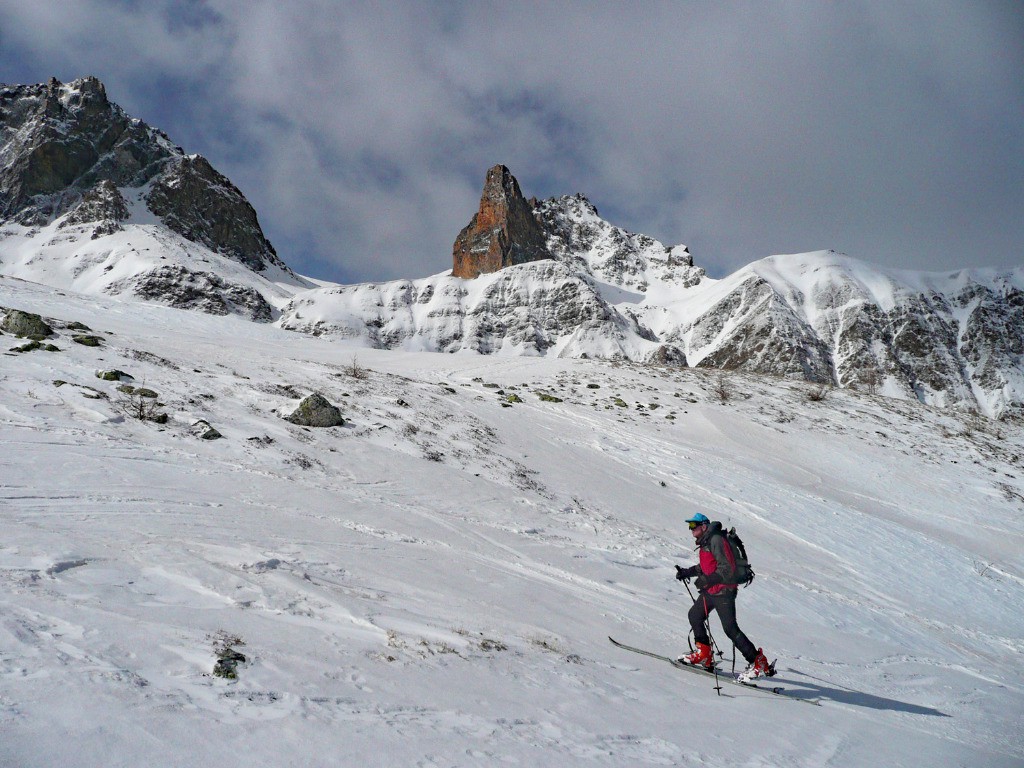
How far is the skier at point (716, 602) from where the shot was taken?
630cm

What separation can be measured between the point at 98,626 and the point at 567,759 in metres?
3.36

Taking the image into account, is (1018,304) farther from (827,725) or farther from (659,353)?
(827,725)

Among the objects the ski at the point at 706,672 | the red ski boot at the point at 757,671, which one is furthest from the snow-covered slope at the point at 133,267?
the red ski boot at the point at 757,671

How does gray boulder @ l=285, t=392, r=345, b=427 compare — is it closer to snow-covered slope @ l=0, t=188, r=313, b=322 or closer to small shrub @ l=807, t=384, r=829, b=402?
small shrub @ l=807, t=384, r=829, b=402

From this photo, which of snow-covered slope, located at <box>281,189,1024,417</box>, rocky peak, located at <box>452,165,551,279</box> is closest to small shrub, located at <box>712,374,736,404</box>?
snow-covered slope, located at <box>281,189,1024,417</box>

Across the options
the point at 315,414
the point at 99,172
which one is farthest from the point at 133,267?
the point at 315,414

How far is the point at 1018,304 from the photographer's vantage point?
545 feet

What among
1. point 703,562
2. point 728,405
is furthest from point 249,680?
point 728,405

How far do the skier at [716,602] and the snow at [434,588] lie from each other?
1.24 ft

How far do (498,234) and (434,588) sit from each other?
17369 centimetres

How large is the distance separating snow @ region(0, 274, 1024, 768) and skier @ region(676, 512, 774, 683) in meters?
0.38

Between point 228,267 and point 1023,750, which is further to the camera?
point 228,267

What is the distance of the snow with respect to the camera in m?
3.45

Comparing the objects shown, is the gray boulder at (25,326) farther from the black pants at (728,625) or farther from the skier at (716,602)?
the black pants at (728,625)
